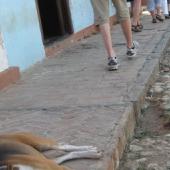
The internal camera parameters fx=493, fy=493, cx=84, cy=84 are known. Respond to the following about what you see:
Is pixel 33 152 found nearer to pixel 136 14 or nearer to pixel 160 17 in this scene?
pixel 136 14

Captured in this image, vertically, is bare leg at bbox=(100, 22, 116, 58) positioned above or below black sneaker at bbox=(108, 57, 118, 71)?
above

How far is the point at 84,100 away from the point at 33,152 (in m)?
1.48

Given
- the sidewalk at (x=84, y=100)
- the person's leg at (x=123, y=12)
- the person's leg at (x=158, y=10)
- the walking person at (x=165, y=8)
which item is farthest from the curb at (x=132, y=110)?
the walking person at (x=165, y=8)

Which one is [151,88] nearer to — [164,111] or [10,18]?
[164,111]

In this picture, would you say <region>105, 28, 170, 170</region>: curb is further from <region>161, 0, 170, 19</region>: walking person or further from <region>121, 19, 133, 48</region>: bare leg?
<region>161, 0, 170, 19</region>: walking person

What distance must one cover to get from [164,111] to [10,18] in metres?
2.14

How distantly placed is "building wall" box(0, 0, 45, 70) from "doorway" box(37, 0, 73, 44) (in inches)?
45.3

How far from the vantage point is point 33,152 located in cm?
287

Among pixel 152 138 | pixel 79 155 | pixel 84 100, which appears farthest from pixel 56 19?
pixel 79 155

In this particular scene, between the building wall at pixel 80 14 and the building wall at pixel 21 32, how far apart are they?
5.75 feet

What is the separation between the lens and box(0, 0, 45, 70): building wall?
211 inches

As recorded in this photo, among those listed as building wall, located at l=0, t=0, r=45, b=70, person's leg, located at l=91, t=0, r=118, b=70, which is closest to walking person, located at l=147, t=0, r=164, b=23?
building wall, located at l=0, t=0, r=45, b=70

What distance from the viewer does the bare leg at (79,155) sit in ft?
10.0

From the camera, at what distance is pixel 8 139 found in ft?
9.78
